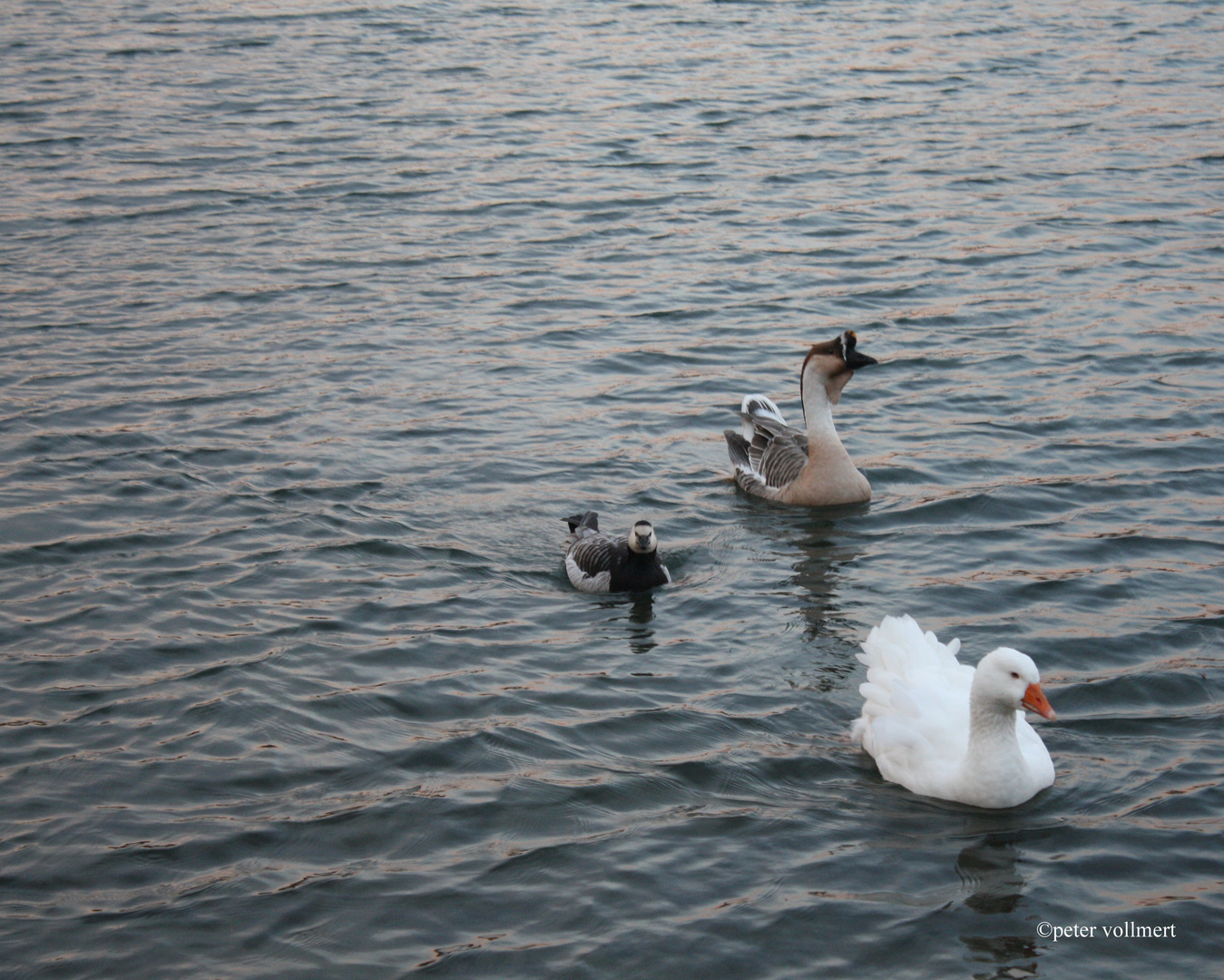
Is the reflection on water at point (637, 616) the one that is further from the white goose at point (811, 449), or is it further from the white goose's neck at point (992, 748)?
the white goose's neck at point (992, 748)

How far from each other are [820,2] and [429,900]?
27217 millimetres

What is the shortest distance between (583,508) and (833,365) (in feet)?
8.21

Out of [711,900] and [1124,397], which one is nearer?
[711,900]

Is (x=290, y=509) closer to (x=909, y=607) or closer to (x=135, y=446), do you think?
(x=135, y=446)

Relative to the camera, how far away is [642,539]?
9.64 metres

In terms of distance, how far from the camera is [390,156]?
20.6m

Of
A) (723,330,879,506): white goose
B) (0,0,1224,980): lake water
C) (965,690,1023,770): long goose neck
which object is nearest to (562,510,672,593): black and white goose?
(0,0,1224,980): lake water

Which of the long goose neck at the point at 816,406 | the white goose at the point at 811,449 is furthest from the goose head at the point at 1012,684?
the long goose neck at the point at 816,406

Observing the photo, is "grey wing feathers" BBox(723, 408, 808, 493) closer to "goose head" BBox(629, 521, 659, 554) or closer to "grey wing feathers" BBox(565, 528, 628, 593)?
"grey wing feathers" BBox(565, 528, 628, 593)

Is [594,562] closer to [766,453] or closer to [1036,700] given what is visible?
[766,453]

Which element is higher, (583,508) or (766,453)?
(766,453)

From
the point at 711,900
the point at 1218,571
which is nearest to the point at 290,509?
the point at 711,900

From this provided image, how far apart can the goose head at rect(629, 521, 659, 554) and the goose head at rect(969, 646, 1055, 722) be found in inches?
123

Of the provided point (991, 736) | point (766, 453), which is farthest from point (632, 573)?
point (991, 736)
